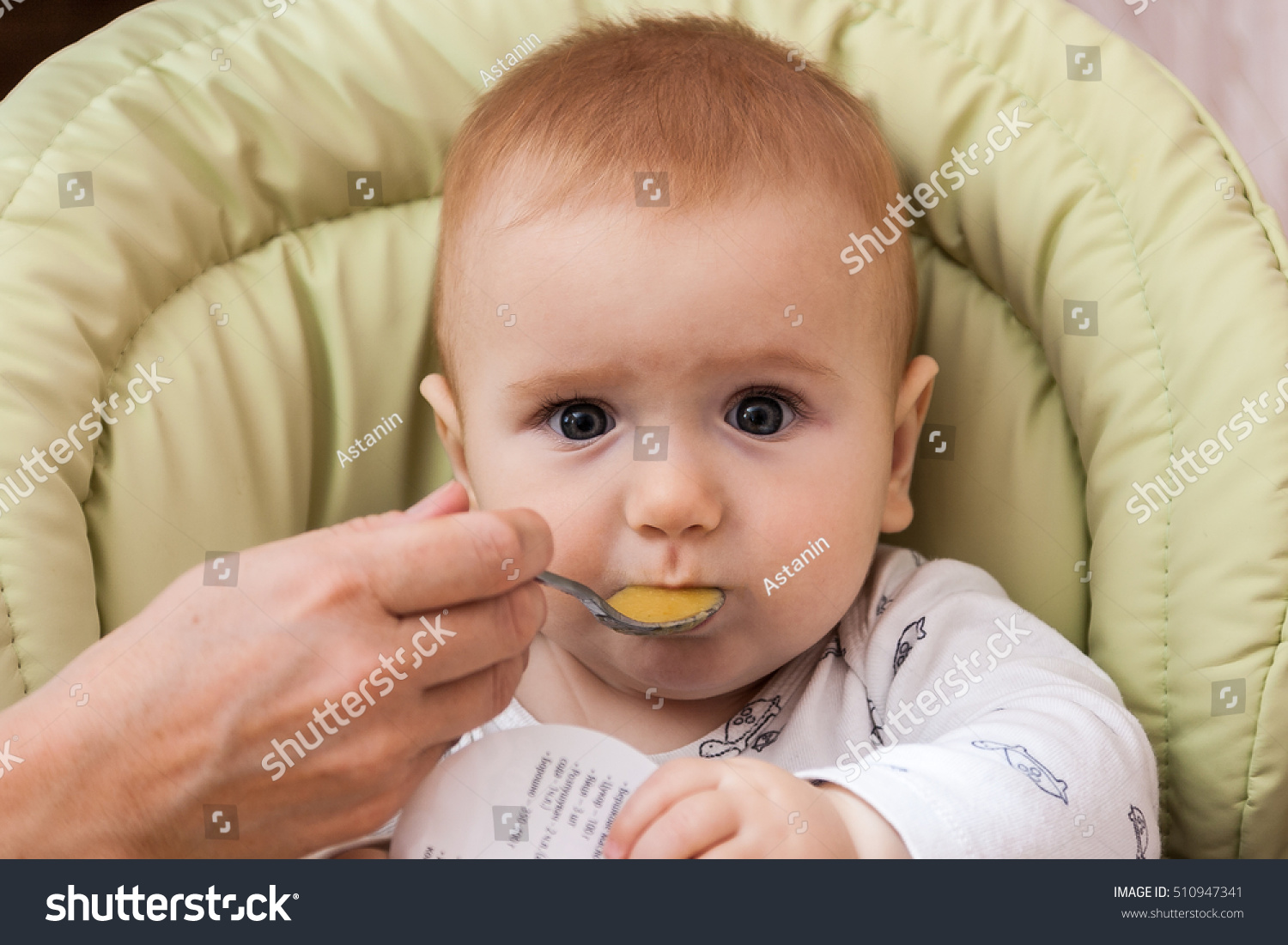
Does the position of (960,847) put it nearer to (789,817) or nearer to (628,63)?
(789,817)

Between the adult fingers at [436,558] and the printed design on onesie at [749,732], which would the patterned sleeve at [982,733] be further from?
the adult fingers at [436,558]

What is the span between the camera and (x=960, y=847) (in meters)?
0.59

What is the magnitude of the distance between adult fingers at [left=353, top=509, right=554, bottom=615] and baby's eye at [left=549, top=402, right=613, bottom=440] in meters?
0.16

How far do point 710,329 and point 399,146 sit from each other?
330 mm

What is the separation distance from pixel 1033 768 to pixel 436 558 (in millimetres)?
325

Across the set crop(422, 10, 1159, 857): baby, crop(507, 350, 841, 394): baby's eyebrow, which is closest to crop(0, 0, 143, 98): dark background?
crop(422, 10, 1159, 857): baby

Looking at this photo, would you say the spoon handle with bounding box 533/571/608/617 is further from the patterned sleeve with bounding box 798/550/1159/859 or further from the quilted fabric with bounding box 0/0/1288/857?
Result: the quilted fabric with bounding box 0/0/1288/857

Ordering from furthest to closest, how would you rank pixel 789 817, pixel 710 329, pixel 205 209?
pixel 205 209 < pixel 710 329 < pixel 789 817

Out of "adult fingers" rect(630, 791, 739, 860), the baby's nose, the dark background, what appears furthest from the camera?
the dark background

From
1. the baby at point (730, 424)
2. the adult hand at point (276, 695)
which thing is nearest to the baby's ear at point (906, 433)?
the baby at point (730, 424)

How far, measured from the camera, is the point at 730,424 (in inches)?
28.9

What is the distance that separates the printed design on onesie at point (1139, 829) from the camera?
0.66m

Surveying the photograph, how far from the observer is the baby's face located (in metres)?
0.70
